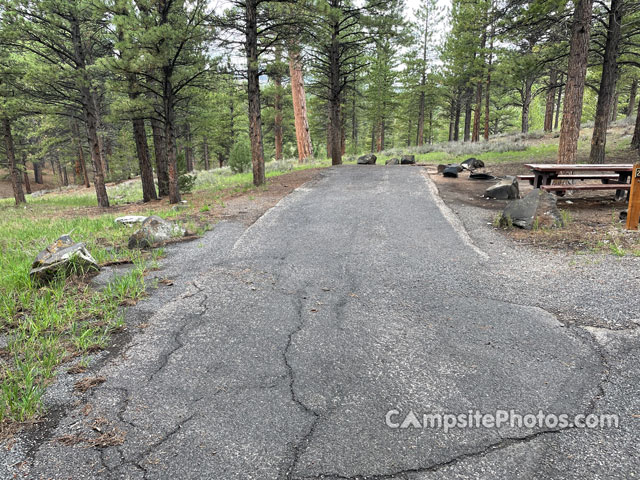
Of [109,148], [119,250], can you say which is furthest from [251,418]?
[109,148]

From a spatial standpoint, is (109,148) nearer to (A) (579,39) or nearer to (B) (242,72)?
(B) (242,72)

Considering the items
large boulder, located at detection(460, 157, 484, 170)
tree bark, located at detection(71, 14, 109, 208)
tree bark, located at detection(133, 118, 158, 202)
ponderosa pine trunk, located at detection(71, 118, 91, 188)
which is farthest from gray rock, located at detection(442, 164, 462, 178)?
ponderosa pine trunk, located at detection(71, 118, 91, 188)

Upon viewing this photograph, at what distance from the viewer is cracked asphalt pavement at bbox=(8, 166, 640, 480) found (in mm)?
2164

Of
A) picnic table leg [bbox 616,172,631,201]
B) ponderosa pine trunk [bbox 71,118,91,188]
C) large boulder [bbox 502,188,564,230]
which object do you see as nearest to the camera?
large boulder [bbox 502,188,564,230]

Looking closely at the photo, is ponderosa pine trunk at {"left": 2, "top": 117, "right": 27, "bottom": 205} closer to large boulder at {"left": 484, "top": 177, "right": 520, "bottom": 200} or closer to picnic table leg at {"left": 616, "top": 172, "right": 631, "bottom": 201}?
large boulder at {"left": 484, "top": 177, "right": 520, "bottom": 200}

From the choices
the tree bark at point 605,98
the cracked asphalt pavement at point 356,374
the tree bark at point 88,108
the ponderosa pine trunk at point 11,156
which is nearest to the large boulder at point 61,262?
the cracked asphalt pavement at point 356,374

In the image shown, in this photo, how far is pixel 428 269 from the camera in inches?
208

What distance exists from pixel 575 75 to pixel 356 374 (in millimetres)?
11202

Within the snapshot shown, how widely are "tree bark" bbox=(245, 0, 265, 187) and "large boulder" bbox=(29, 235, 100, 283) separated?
8.15 metres

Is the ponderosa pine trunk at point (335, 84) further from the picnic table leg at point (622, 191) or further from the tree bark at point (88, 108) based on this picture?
the picnic table leg at point (622, 191)

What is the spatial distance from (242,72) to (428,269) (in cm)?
1008

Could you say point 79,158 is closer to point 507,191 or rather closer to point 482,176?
point 482,176

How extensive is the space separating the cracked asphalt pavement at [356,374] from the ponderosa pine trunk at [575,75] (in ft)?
23.6

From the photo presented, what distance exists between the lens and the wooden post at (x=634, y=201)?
603cm
